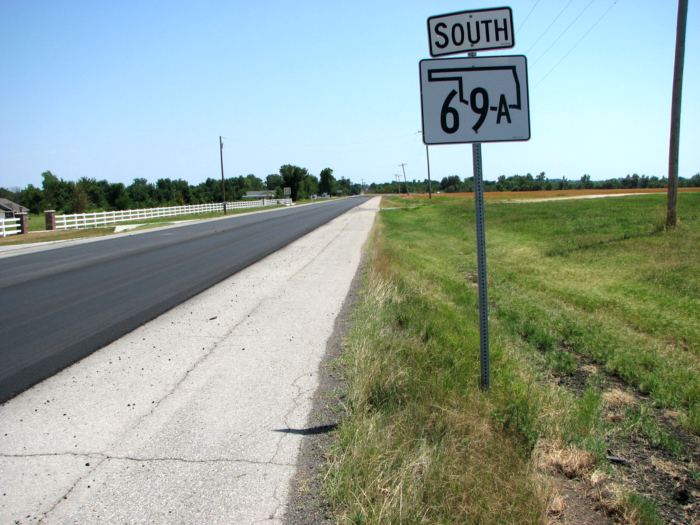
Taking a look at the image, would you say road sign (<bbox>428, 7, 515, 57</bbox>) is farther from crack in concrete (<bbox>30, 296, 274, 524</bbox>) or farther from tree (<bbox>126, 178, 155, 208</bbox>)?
tree (<bbox>126, 178, 155, 208</bbox>)

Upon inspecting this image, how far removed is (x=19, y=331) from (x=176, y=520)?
5.84 metres

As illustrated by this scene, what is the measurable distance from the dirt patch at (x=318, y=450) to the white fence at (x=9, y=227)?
31257 mm

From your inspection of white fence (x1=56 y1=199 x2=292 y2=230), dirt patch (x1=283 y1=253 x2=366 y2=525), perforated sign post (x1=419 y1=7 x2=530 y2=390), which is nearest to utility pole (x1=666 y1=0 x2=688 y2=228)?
dirt patch (x1=283 y1=253 x2=366 y2=525)

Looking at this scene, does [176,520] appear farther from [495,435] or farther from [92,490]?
[495,435]

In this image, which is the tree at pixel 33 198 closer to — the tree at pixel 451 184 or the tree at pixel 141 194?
the tree at pixel 141 194

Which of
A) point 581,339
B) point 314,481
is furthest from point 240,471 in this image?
point 581,339

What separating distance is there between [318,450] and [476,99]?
2942mm

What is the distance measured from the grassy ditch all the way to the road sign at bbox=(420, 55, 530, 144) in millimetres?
2132

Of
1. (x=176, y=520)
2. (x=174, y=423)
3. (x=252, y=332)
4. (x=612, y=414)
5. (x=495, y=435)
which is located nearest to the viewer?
(x=176, y=520)

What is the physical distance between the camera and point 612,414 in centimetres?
A: 524

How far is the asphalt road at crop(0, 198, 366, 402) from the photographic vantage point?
21.9 feet

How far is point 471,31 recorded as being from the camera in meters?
4.66

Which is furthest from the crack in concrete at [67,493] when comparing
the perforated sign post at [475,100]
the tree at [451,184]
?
the tree at [451,184]

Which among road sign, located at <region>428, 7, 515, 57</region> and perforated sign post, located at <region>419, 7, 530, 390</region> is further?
road sign, located at <region>428, 7, 515, 57</region>
